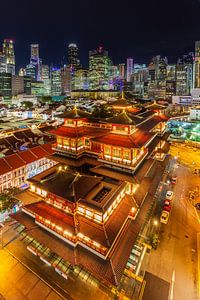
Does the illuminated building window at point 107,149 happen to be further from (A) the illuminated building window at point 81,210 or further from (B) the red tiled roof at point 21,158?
(B) the red tiled roof at point 21,158

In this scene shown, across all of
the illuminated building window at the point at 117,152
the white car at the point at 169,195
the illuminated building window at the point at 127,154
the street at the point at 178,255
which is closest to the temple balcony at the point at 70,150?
the illuminated building window at the point at 117,152

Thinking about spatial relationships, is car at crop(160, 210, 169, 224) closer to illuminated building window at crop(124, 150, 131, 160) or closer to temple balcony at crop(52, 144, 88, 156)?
illuminated building window at crop(124, 150, 131, 160)

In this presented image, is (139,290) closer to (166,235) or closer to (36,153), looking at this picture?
(166,235)

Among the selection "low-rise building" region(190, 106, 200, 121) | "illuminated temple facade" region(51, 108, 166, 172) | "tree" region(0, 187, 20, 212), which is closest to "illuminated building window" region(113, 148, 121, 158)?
"illuminated temple facade" region(51, 108, 166, 172)

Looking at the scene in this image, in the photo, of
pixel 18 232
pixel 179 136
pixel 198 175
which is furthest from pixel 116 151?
pixel 179 136

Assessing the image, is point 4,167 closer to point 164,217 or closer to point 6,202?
point 6,202
